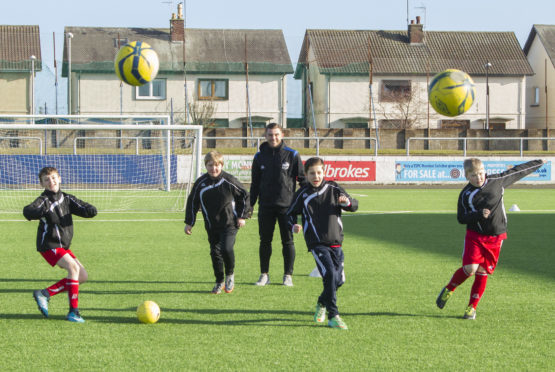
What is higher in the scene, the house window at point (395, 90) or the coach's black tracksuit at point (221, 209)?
the house window at point (395, 90)

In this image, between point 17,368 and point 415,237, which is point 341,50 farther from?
point 17,368

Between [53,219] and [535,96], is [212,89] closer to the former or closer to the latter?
[535,96]

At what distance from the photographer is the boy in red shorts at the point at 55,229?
6.52 meters

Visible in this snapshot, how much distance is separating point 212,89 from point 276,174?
36.7 metres

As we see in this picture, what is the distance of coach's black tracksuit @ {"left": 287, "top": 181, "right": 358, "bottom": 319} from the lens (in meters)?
6.40

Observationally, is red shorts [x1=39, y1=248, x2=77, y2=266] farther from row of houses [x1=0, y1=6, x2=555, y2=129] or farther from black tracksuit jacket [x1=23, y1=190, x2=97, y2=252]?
row of houses [x1=0, y1=6, x2=555, y2=129]

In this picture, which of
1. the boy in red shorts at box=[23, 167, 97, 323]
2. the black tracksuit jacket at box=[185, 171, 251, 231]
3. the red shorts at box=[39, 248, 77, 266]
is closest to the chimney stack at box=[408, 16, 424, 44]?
the black tracksuit jacket at box=[185, 171, 251, 231]

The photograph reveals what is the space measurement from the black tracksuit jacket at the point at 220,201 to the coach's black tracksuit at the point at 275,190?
52 centimetres

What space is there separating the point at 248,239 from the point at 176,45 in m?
34.2

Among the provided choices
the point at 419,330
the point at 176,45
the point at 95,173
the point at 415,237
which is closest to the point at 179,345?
the point at 419,330

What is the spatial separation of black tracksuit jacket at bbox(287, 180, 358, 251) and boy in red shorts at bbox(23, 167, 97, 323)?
198 centimetres

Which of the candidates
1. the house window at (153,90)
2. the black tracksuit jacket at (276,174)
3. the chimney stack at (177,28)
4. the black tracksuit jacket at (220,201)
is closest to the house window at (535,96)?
the chimney stack at (177,28)

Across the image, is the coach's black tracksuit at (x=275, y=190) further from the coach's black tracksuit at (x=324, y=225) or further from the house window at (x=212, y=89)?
the house window at (x=212, y=89)

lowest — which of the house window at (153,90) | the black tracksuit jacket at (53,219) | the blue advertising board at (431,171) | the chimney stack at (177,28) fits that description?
the blue advertising board at (431,171)
